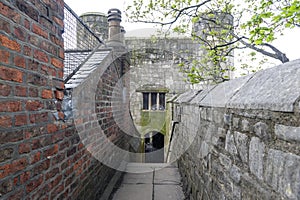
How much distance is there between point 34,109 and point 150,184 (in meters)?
2.87

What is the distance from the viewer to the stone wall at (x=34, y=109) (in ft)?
3.44

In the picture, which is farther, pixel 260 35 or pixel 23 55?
pixel 260 35

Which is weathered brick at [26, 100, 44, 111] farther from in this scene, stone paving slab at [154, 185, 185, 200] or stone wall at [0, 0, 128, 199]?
stone paving slab at [154, 185, 185, 200]

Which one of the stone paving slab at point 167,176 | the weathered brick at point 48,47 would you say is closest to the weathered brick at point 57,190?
the weathered brick at point 48,47

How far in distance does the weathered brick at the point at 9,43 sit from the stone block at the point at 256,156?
57.2 inches

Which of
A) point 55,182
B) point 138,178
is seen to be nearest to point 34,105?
point 55,182

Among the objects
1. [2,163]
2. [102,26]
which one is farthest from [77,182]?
[102,26]

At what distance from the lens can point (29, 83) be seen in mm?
1246

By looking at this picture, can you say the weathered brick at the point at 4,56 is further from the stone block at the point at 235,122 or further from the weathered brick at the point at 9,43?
the stone block at the point at 235,122

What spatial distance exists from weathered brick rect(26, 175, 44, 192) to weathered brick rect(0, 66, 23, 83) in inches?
26.7

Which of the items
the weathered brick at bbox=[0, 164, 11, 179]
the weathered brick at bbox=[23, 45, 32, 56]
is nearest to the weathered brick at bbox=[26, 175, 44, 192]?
the weathered brick at bbox=[0, 164, 11, 179]

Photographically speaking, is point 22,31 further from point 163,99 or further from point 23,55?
point 163,99

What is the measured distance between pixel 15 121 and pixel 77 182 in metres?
1.22

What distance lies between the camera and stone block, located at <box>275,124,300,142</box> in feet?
2.35
